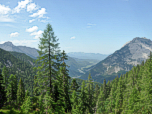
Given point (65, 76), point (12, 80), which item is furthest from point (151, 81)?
point (12, 80)

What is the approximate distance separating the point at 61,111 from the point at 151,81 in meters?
22.0

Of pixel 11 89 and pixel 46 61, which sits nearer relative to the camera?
pixel 46 61

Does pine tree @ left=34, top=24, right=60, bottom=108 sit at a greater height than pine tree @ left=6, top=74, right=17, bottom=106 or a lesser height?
greater

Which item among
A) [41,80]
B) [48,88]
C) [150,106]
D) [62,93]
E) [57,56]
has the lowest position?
[150,106]

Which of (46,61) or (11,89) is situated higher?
(46,61)

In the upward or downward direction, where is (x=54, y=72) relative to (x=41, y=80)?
upward

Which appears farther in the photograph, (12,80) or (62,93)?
(12,80)

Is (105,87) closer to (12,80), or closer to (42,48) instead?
(12,80)

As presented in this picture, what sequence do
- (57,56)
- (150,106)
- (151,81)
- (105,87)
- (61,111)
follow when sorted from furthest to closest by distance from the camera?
(105,87), (151,81), (150,106), (57,56), (61,111)

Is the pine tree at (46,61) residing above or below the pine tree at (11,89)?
above

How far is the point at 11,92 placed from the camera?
51.7 metres

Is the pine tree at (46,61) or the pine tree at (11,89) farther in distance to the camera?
the pine tree at (11,89)

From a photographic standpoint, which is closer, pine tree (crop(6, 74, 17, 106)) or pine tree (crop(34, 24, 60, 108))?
pine tree (crop(34, 24, 60, 108))

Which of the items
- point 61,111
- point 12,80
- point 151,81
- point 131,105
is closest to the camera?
point 61,111
